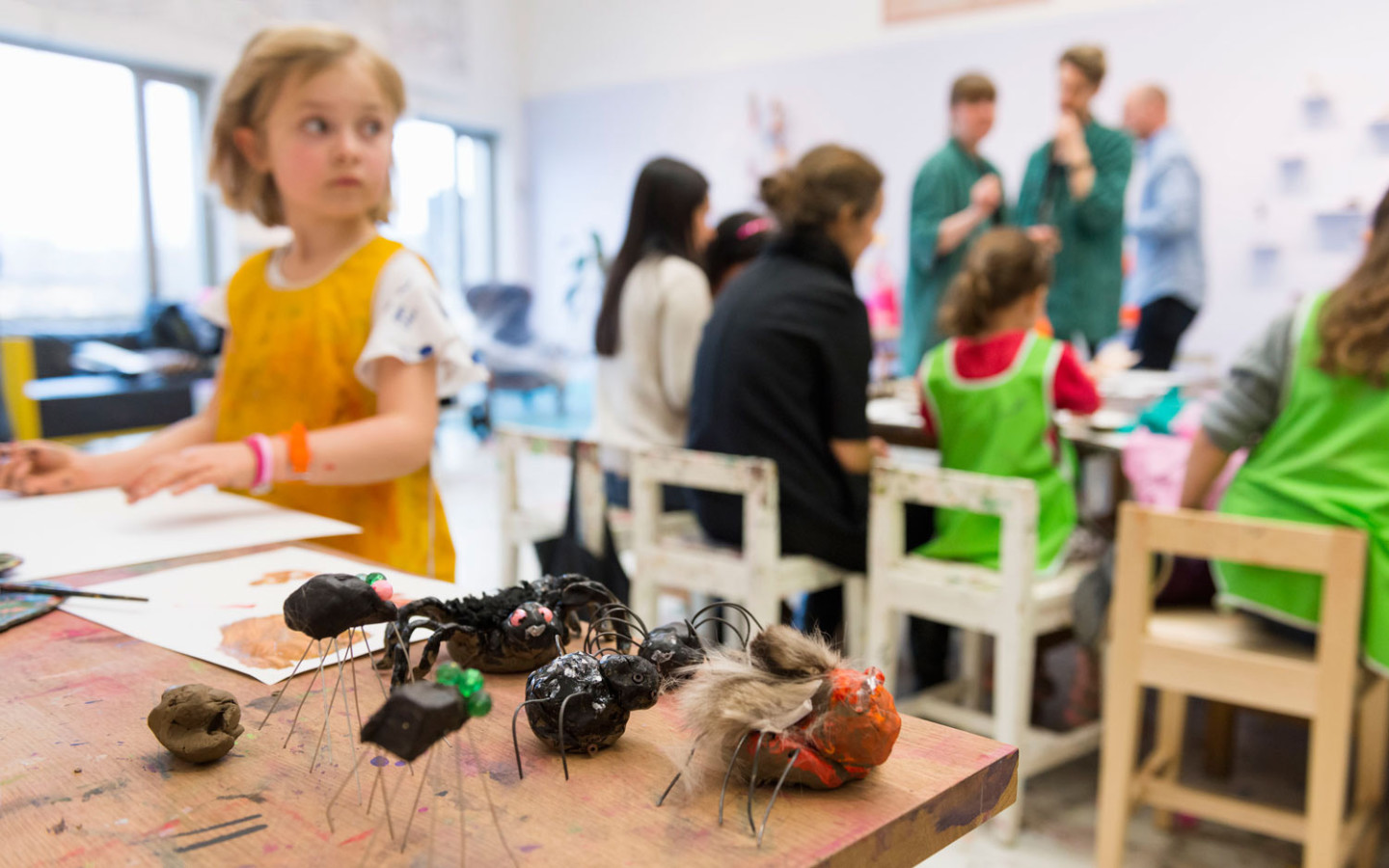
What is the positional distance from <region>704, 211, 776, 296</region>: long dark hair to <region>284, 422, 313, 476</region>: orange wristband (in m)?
1.90

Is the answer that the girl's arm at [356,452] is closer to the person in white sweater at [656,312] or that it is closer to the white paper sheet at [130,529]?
the white paper sheet at [130,529]

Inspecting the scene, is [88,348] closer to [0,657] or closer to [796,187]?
[796,187]

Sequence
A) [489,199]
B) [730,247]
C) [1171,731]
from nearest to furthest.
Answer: [1171,731]
[730,247]
[489,199]

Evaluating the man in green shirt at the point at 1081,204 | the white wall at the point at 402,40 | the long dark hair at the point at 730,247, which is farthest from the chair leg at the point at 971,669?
the white wall at the point at 402,40

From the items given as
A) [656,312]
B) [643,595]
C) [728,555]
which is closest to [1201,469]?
[728,555]

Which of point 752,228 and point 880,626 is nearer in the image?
point 880,626

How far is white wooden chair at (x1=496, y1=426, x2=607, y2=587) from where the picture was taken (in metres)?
2.16

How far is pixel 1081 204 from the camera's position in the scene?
3783mm

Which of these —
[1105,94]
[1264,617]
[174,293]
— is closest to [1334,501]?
[1264,617]

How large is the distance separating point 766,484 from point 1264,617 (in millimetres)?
884

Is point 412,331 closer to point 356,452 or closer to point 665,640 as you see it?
point 356,452

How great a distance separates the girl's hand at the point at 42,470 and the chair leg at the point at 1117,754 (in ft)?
5.16

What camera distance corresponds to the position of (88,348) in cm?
567

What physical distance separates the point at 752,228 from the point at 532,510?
109 cm
